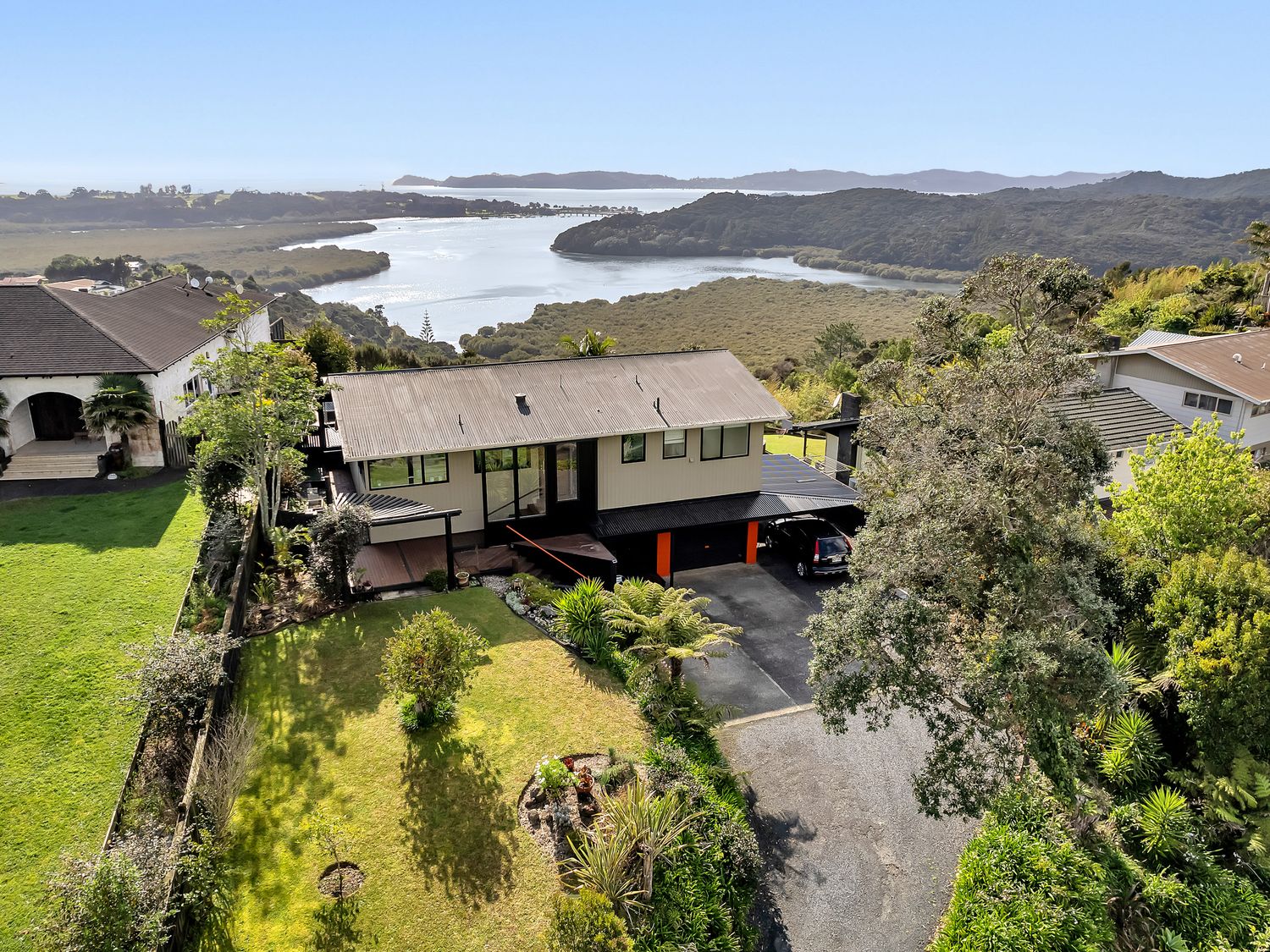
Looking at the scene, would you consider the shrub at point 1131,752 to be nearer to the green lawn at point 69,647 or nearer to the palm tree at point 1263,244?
the green lawn at point 69,647

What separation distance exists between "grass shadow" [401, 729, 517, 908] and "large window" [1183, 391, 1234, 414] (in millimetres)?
33676

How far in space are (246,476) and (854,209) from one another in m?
169

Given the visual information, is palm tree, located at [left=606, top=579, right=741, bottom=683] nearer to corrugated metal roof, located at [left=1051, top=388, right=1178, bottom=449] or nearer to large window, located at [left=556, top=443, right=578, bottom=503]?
large window, located at [left=556, top=443, right=578, bottom=503]

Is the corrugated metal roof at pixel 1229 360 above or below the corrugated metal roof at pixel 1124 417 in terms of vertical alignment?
above

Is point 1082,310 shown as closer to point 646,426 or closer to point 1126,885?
point 646,426

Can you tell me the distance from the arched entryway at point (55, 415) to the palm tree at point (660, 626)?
2309cm

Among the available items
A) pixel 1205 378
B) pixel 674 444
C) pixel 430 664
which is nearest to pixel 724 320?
pixel 1205 378

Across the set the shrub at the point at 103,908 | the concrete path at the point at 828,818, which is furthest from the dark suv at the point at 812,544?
the shrub at the point at 103,908

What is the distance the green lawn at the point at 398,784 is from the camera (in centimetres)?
1048

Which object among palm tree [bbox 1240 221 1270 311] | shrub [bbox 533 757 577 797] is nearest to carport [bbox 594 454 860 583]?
shrub [bbox 533 757 577 797]

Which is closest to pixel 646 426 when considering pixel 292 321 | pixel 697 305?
Result: pixel 292 321

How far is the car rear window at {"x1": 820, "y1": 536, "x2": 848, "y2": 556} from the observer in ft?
74.6

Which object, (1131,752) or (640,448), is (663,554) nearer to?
(640,448)

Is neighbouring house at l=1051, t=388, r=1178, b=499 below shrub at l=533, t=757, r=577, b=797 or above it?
above
